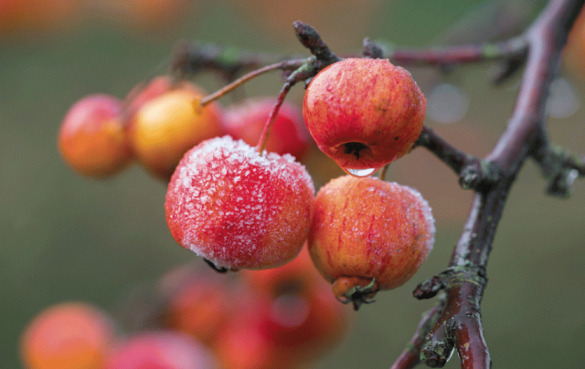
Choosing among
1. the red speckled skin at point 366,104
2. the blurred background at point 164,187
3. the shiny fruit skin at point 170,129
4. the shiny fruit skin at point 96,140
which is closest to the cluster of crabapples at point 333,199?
the red speckled skin at point 366,104

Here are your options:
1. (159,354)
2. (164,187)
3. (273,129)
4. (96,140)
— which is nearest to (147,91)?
(96,140)

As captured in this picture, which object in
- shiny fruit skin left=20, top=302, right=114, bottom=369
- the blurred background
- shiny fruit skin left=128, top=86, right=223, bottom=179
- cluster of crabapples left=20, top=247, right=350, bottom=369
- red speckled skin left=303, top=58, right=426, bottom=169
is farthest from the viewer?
the blurred background

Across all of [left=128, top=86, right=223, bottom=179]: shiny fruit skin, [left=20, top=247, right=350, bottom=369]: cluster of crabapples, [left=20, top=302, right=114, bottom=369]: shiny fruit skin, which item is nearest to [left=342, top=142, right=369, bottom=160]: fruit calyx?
[left=128, top=86, right=223, bottom=179]: shiny fruit skin

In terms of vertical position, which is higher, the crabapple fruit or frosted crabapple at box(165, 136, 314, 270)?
the crabapple fruit

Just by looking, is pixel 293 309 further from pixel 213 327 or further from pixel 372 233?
pixel 372 233

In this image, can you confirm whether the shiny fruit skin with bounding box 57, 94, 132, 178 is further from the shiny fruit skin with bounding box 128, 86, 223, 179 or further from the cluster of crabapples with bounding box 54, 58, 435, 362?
the cluster of crabapples with bounding box 54, 58, 435, 362

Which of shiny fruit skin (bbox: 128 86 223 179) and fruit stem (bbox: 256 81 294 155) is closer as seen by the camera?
fruit stem (bbox: 256 81 294 155)
